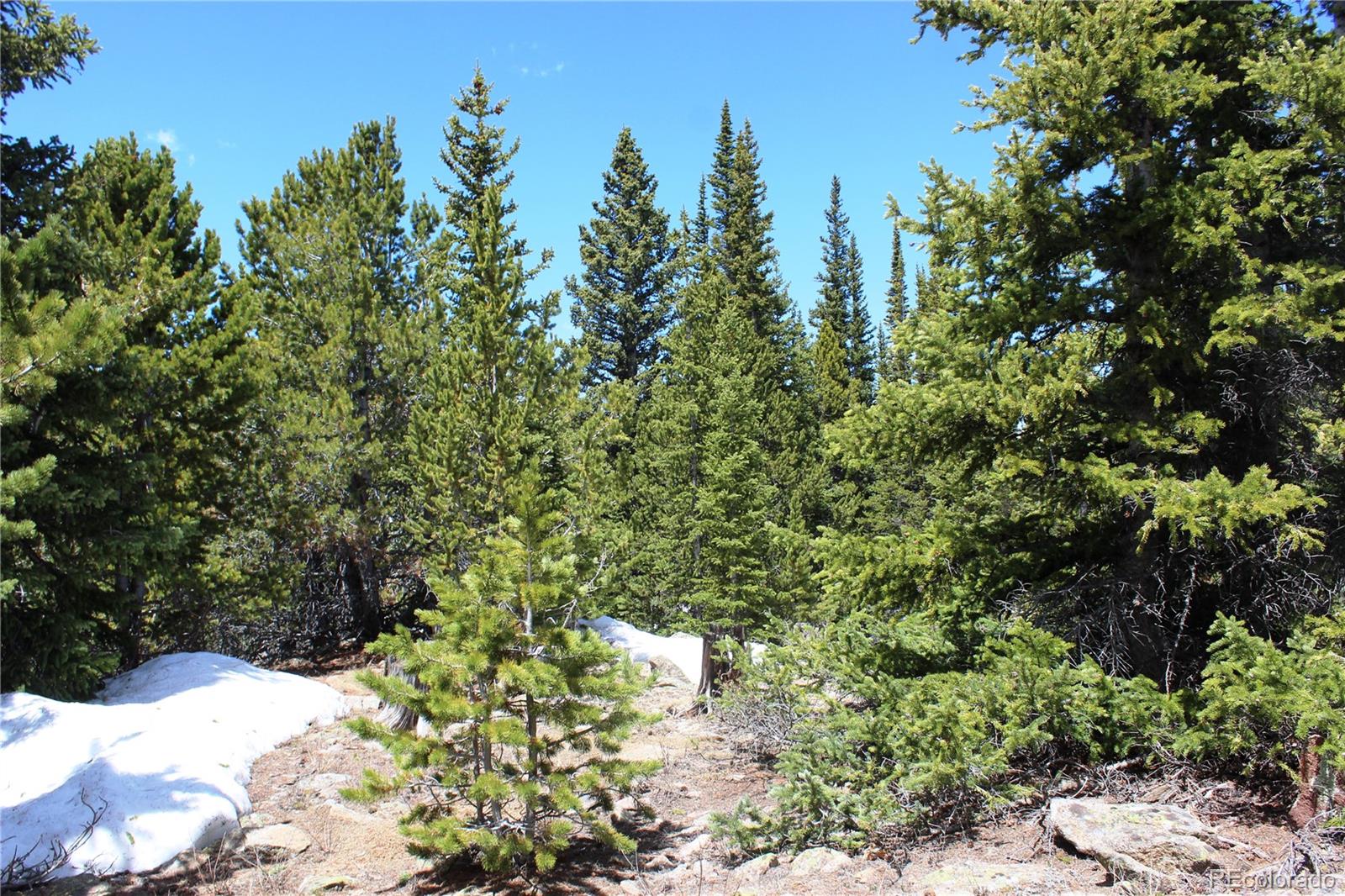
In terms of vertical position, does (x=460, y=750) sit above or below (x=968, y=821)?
above

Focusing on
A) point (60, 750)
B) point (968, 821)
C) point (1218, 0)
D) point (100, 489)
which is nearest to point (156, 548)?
point (100, 489)

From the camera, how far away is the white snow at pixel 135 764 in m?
6.23

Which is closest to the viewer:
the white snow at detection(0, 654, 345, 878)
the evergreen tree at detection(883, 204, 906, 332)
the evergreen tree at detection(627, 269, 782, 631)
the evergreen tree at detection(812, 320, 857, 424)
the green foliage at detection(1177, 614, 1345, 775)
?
the green foliage at detection(1177, 614, 1345, 775)

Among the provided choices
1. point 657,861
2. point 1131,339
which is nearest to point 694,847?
point 657,861

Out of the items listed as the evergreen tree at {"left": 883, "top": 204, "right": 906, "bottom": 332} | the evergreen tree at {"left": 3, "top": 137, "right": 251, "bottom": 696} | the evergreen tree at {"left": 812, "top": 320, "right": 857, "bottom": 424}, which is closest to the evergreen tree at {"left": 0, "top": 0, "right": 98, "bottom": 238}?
the evergreen tree at {"left": 3, "top": 137, "right": 251, "bottom": 696}

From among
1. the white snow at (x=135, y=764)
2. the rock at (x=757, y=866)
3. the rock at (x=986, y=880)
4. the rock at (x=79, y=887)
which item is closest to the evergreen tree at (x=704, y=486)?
the rock at (x=757, y=866)

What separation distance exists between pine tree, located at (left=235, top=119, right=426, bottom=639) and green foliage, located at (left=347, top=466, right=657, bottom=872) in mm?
9178

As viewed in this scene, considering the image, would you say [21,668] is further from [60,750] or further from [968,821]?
[968,821]

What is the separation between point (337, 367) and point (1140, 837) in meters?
15.0

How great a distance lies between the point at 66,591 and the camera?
9.76 meters

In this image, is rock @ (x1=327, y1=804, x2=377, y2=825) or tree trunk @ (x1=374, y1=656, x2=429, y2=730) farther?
tree trunk @ (x1=374, y1=656, x2=429, y2=730)

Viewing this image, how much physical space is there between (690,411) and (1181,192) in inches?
585

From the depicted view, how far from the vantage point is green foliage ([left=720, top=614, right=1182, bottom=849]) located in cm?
570

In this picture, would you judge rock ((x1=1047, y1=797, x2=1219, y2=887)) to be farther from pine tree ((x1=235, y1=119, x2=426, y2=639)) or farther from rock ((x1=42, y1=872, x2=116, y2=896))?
pine tree ((x1=235, y1=119, x2=426, y2=639))
